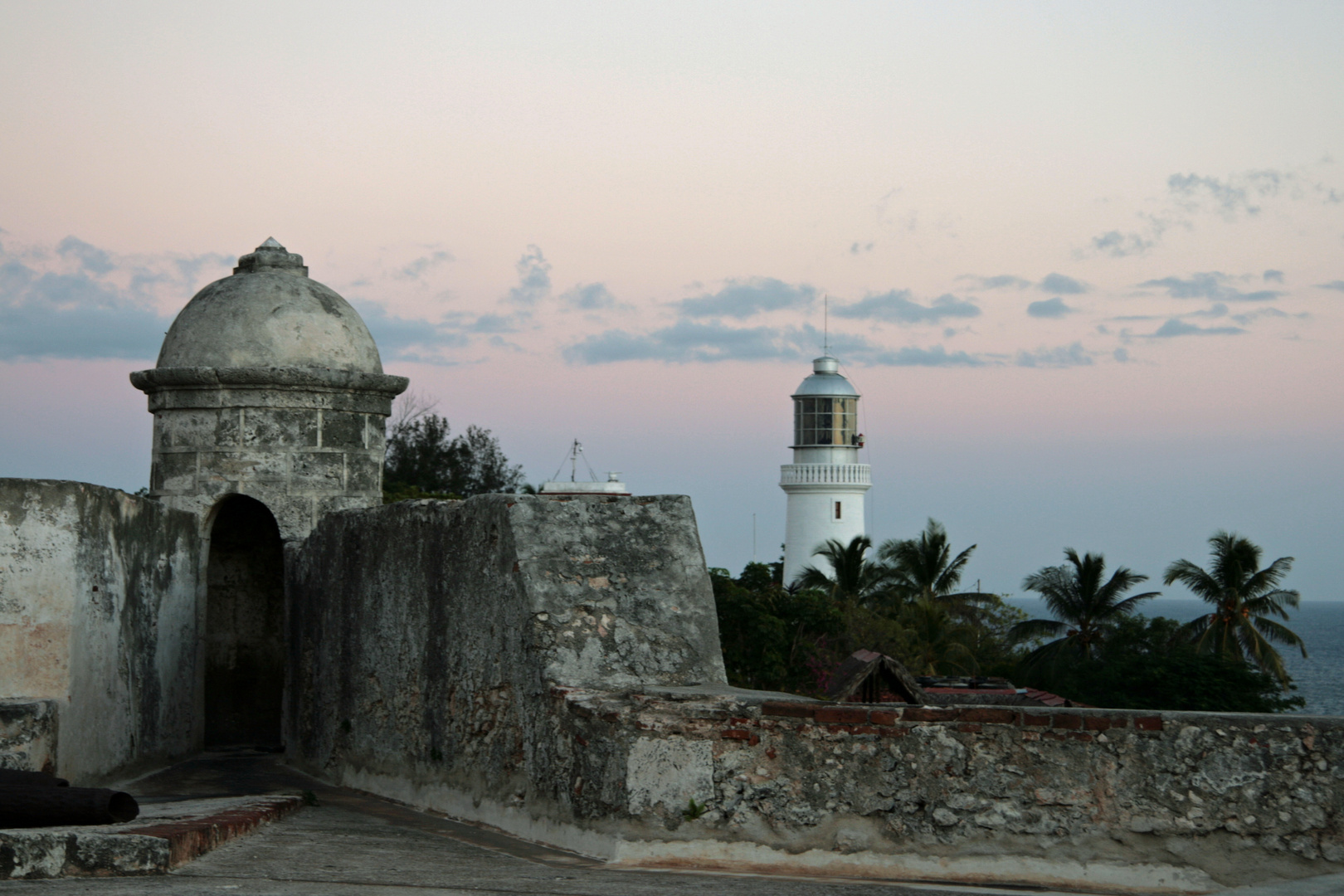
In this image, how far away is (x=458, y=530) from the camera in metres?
6.61

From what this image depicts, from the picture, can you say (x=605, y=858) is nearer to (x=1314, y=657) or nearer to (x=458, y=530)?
(x=458, y=530)

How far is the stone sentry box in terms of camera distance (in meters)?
9.56

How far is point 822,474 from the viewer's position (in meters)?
43.9

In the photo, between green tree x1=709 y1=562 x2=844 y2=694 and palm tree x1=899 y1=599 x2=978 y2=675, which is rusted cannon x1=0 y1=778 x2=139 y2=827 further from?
palm tree x1=899 y1=599 x2=978 y2=675

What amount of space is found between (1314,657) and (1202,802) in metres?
110

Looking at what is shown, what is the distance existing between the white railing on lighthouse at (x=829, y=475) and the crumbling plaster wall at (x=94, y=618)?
35516mm

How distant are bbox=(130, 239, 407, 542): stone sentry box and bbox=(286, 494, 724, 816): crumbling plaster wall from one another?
2.02 metres

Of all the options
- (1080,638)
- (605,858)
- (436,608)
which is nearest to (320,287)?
(436,608)

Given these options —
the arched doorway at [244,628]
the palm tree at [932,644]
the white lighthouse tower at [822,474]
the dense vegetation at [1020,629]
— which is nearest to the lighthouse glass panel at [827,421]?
the white lighthouse tower at [822,474]

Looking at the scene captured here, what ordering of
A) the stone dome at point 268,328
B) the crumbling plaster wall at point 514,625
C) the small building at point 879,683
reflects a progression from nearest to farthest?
the small building at point 879,683 < the crumbling plaster wall at point 514,625 < the stone dome at point 268,328

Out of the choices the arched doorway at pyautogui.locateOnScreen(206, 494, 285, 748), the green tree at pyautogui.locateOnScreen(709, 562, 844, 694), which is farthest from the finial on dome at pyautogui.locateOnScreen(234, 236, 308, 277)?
the green tree at pyautogui.locateOnScreen(709, 562, 844, 694)

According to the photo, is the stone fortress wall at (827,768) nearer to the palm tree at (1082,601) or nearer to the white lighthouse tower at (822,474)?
the palm tree at (1082,601)

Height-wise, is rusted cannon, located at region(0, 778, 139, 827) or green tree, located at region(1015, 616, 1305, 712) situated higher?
rusted cannon, located at region(0, 778, 139, 827)

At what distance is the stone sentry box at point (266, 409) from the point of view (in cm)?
956
